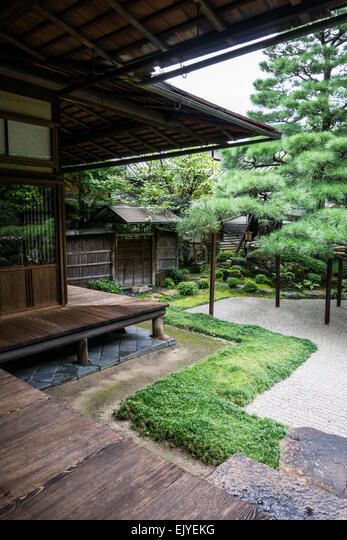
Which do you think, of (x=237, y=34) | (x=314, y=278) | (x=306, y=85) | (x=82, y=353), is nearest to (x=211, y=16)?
(x=237, y=34)

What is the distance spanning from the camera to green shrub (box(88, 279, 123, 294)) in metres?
10.1

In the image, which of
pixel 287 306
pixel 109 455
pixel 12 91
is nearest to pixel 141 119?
pixel 12 91

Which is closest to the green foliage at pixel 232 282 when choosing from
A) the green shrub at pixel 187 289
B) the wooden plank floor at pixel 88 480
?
the green shrub at pixel 187 289

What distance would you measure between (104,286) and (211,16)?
8.20 meters

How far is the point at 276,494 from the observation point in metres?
2.09

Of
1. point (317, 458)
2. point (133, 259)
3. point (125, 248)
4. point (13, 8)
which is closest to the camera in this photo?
point (13, 8)

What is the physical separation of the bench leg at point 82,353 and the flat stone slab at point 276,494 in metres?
3.16

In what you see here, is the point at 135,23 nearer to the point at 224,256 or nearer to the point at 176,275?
the point at 176,275

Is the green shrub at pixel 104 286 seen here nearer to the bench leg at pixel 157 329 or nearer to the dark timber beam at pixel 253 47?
the bench leg at pixel 157 329

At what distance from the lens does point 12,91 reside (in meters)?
4.82

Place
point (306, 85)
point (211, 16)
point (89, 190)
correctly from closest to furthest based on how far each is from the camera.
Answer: point (211, 16), point (306, 85), point (89, 190)

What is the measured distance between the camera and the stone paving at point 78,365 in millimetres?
4871

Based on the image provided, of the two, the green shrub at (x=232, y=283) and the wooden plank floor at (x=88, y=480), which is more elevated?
the wooden plank floor at (x=88, y=480)

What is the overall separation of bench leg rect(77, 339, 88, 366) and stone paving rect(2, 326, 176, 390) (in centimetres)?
7
